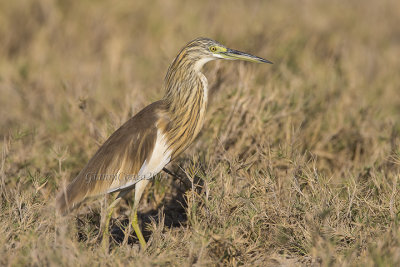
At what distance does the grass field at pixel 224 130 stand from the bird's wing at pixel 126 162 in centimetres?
21

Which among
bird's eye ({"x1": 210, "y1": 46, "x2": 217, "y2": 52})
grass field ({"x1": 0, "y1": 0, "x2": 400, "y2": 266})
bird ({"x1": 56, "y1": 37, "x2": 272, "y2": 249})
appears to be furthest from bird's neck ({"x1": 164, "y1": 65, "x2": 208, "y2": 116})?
grass field ({"x1": 0, "y1": 0, "x2": 400, "y2": 266})

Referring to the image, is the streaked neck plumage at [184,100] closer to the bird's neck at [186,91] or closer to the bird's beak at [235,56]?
the bird's neck at [186,91]

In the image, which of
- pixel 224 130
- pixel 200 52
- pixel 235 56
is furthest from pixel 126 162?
pixel 224 130

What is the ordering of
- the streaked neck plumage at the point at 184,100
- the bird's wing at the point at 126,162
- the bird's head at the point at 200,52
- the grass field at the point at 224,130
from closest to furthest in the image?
the grass field at the point at 224,130 < the bird's wing at the point at 126,162 < the streaked neck plumage at the point at 184,100 < the bird's head at the point at 200,52

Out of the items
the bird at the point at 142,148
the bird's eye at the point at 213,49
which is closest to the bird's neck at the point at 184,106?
the bird at the point at 142,148

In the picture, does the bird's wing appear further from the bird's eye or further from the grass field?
the bird's eye

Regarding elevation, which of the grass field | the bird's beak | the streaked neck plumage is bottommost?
the grass field

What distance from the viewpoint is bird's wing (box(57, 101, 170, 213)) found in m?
3.56

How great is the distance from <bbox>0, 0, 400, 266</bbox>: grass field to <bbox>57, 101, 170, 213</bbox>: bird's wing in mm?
206

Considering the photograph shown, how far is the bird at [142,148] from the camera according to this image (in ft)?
11.7

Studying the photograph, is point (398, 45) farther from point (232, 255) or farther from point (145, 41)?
point (232, 255)

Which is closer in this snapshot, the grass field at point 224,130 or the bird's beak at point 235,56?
the grass field at point 224,130

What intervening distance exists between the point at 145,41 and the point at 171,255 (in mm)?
4979

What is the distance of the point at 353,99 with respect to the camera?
5.59m
